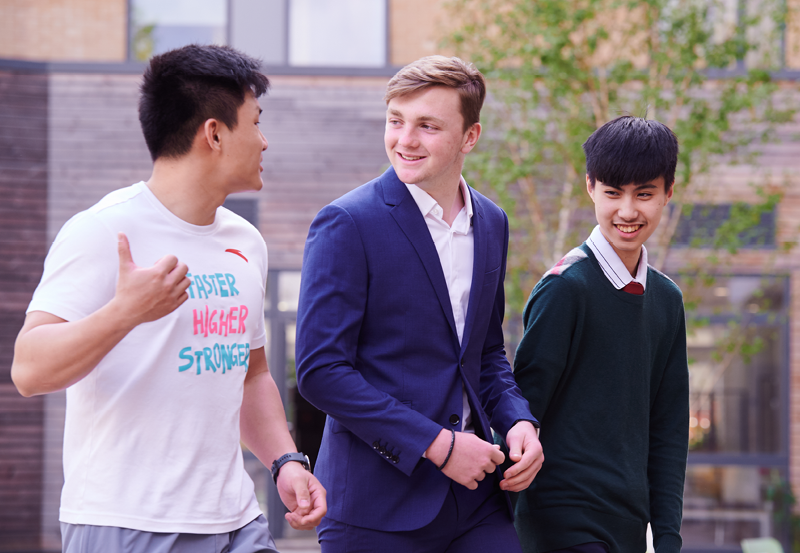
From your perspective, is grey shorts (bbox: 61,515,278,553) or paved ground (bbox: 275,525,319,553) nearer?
grey shorts (bbox: 61,515,278,553)

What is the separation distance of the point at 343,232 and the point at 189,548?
34.0 inches

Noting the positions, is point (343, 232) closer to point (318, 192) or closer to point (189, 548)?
point (189, 548)

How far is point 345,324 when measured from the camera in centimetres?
200

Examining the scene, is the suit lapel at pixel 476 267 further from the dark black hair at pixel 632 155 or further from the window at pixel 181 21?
the window at pixel 181 21

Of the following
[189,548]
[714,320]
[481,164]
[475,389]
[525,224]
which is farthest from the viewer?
[714,320]

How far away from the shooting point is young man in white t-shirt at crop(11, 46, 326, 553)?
1.61 metres

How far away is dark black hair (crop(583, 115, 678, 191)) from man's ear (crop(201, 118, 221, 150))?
1.16 m

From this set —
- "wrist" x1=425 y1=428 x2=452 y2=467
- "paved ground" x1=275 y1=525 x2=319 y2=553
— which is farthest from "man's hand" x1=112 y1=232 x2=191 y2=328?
"paved ground" x1=275 y1=525 x2=319 y2=553

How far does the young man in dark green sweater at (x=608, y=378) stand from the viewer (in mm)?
2252

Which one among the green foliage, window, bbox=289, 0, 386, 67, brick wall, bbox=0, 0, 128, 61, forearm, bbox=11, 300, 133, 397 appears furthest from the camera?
window, bbox=289, 0, 386, 67

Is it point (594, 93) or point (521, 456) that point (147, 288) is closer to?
point (521, 456)

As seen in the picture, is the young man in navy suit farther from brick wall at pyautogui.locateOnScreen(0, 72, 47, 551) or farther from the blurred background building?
brick wall at pyautogui.locateOnScreen(0, 72, 47, 551)

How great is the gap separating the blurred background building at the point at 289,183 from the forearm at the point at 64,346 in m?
6.54

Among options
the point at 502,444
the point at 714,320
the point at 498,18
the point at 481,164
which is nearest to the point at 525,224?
the point at 481,164
